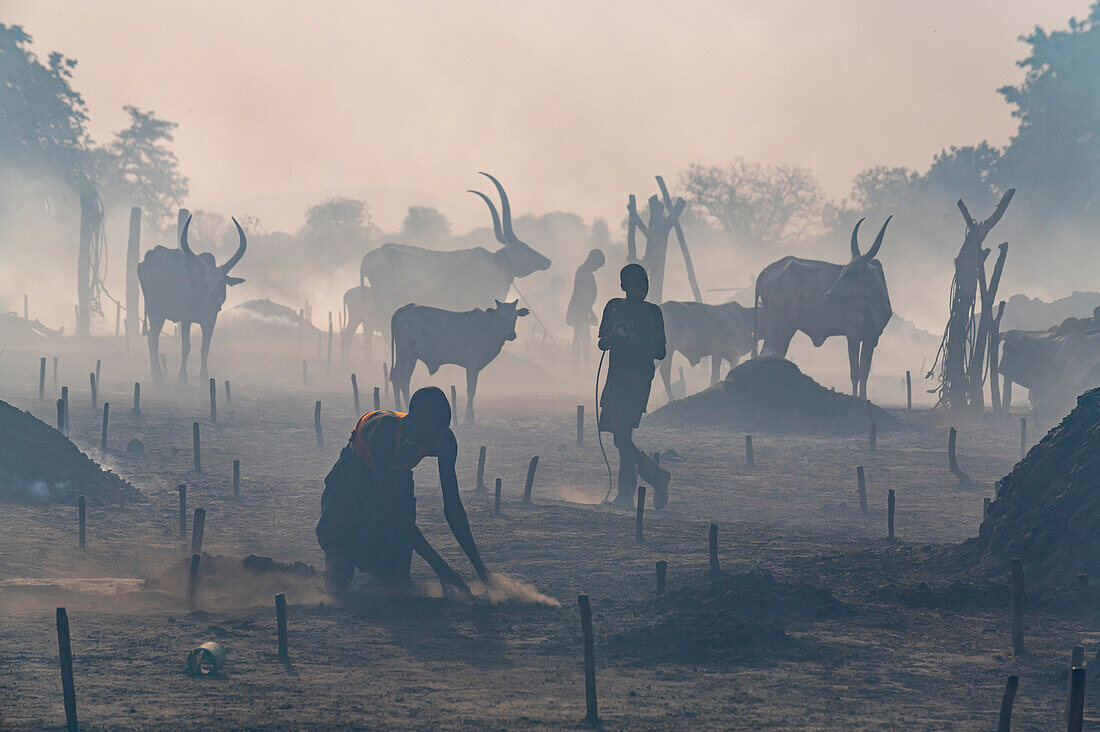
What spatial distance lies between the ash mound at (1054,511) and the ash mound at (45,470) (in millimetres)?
8560

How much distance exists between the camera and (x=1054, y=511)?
8.66m

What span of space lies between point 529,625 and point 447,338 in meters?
12.9

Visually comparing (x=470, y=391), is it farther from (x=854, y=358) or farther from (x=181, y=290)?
(x=854, y=358)

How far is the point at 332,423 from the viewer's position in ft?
62.3

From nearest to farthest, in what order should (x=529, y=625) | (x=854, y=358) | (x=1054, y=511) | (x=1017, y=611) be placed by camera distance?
(x=1017, y=611) < (x=529, y=625) < (x=1054, y=511) < (x=854, y=358)

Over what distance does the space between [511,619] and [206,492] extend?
20.1 ft

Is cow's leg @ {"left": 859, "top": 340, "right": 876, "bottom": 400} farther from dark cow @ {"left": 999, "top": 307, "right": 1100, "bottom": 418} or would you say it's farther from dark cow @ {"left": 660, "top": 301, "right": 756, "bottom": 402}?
dark cow @ {"left": 660, "top": 301, "right": 756, "bottom": 402}

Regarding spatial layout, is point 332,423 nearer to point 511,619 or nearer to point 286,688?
point 511,619

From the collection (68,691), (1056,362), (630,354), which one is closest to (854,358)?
(1056,362)

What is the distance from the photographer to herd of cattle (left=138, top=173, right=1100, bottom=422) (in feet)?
66.4

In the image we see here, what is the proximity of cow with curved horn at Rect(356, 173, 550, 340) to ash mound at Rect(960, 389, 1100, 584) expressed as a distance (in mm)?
19945

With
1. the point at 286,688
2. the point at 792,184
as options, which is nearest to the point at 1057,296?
the point at 792,184

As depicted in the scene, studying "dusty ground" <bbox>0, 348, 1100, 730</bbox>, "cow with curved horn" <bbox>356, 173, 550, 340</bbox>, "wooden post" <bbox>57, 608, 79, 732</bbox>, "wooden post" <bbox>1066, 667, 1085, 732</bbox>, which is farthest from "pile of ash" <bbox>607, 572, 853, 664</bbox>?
"cow with curved horn" <bbox>356, 173, 550, 340</bbox>

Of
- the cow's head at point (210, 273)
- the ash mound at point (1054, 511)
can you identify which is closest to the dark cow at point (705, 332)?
the cow's head at point (210, 273)
